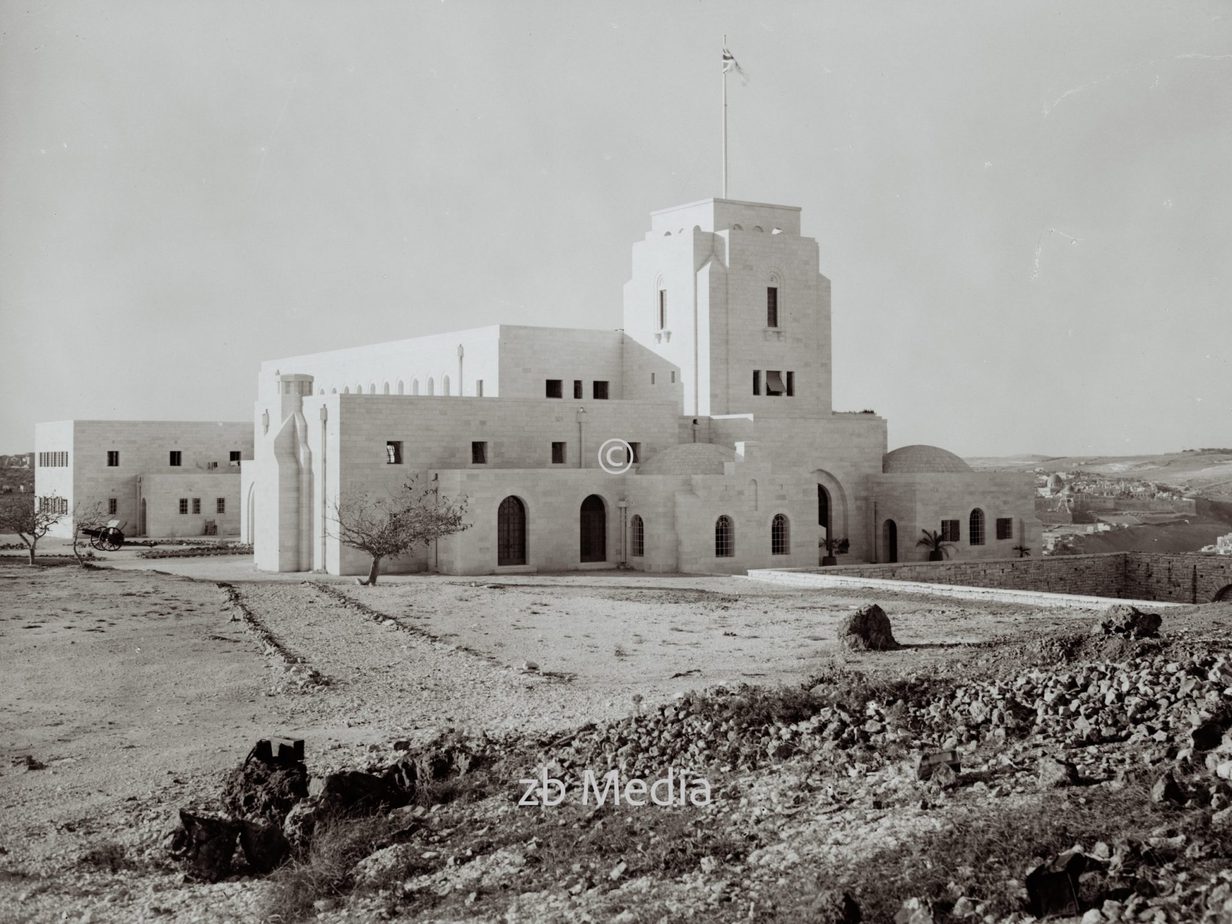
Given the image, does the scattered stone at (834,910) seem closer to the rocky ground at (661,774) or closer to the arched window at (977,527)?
the rocky ground at (661,774)

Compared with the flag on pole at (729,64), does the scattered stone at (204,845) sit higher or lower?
lower

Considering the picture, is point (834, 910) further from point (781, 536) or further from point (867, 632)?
point (781, 536)

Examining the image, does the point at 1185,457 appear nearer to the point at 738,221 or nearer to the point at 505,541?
the point at 738,221

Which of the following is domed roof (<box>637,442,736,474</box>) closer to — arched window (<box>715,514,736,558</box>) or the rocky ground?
arched window (<box>715,514,736,558</box>)

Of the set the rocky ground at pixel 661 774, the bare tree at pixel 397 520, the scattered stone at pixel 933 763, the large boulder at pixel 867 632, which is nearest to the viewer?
the rocky ground at pixel 661 774

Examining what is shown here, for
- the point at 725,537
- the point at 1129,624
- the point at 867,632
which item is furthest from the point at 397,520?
the point at 1129,624

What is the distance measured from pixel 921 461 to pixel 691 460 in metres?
8.80

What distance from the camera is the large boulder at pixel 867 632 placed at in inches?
706

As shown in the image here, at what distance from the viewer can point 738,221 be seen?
4050 centimetres

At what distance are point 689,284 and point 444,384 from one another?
35.9ft

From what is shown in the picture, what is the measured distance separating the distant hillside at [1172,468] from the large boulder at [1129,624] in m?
48.9

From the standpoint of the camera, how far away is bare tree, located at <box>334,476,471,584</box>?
30.3 meters

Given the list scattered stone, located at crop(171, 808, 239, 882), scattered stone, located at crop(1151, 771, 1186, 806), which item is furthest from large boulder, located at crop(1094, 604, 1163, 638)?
scattered stone, located at crop(171, 808, 239, 882)

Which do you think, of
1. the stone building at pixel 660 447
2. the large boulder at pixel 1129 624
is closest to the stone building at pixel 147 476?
the stone building at pixel 660 447
